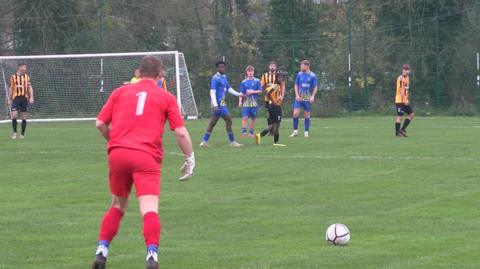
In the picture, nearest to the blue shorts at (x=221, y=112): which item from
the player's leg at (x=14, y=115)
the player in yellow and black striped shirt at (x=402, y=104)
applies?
the player in yellow and black striped shirt at (x=402, y=104)

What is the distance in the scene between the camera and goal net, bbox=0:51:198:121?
3631 cm

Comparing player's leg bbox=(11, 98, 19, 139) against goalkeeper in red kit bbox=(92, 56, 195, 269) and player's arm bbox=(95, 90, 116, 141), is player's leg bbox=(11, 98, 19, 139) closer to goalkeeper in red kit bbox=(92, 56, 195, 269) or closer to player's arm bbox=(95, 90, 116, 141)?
player's arm bbox=(95, 90, 116, 141)

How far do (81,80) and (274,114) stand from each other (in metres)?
14.7

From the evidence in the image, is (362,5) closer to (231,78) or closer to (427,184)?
(231,78)

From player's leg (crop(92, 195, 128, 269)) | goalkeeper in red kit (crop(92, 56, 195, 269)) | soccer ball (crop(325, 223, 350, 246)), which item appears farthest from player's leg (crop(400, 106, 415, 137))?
player's leg (crop(92, 195, 128, 269))

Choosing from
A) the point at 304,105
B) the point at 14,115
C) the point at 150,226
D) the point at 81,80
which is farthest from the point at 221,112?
the point at 81,80

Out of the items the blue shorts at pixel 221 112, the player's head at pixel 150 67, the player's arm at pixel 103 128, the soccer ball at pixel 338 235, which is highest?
the player's head at pixel 150 67

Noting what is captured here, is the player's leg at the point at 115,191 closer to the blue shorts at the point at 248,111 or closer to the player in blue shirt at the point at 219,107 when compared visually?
the player in blue shirt at the point at 219,107

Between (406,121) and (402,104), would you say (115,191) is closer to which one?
(406,121)

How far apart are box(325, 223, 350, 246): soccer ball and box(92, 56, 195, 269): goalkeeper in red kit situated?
195 centimetres

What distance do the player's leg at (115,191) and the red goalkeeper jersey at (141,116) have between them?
0.32ft

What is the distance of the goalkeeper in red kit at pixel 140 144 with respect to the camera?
27.1ft

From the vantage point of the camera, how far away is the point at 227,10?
46.6m

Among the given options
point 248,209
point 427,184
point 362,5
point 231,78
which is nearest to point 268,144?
point 427,184
